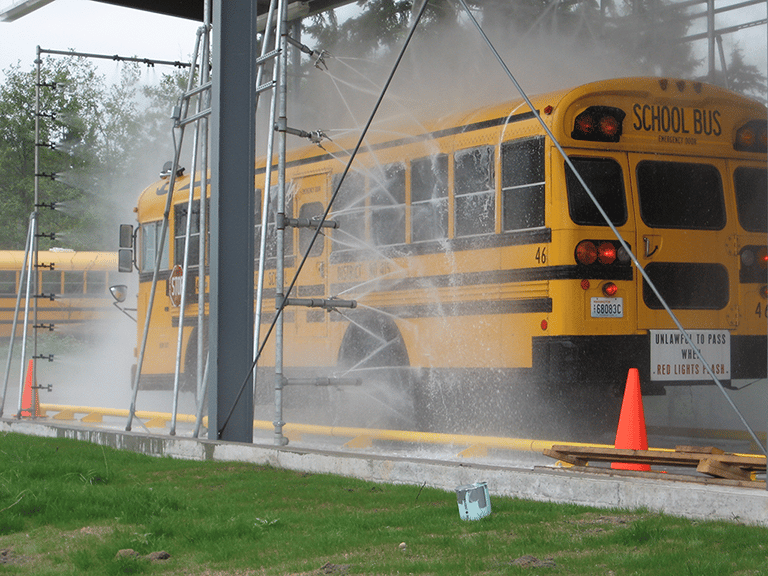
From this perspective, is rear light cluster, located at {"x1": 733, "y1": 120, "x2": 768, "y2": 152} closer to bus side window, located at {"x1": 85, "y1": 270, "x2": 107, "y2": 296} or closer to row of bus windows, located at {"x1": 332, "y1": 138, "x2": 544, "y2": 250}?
row of bus windows, located at {"x1": 332, "y1": 138, "x2": 544, "y2": 250}

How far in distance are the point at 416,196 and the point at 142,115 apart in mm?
21756

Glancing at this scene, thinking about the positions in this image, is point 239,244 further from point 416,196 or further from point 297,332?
Answer: point 297,332

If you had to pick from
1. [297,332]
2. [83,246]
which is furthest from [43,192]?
[297,332]

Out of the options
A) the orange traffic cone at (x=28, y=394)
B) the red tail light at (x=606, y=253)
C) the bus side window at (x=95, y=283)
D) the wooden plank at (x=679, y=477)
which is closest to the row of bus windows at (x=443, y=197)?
the red tail light at (x=606, y=253)

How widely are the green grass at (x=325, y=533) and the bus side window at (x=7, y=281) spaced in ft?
66.2

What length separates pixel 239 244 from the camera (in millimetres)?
7945

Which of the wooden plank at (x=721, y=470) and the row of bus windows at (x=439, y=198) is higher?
the row of bus windows at (x=439, y=198)

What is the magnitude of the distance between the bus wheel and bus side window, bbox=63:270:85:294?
1640cm

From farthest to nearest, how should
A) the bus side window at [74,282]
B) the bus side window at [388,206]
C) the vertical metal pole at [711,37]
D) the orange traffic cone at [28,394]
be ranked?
the bus side window at [74,282]
the orange traffic cone at [28,394]
the vertical metal pole at [711,37]
the bus side window at [388,206]

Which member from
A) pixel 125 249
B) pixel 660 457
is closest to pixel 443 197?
pixel 660 457

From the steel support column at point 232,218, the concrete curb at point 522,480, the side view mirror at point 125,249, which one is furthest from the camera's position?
the side view mirror at point 125,249

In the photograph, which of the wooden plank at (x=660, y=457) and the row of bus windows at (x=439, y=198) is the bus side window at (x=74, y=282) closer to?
the row of bus windows at (x=439, y=198)

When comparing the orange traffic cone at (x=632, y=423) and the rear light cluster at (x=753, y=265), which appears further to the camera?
the rear light cluster at (x=753, y=265)

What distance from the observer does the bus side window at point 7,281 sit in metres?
25.0
